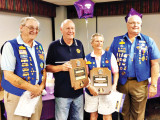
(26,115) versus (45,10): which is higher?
(45,10)

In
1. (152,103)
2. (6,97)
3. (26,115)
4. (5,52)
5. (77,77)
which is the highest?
(5,52)

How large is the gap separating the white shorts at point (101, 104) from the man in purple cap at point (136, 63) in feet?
0.87

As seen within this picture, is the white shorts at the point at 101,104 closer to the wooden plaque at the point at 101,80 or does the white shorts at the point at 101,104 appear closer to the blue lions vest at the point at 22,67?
the wooden plaque at the point at 101,80

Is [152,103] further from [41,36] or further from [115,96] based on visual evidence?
[41,36]

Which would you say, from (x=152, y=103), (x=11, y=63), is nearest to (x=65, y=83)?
(x=11, y=63)

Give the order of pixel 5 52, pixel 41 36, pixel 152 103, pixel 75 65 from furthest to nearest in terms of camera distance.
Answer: pixel 41 36
pixel 152 103
pixel 75 65
pixel 5 52

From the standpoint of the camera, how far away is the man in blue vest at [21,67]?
1426mm

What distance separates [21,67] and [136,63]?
132 cm

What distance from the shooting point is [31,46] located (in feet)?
5.19

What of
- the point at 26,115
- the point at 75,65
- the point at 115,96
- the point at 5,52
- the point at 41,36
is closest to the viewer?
the point at 5,52

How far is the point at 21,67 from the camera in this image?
1.47 metres

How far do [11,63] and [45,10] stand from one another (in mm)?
3876

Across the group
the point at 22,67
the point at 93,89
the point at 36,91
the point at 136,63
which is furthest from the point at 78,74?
the point at 136,63

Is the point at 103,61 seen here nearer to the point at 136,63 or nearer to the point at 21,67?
the point at 136,63
